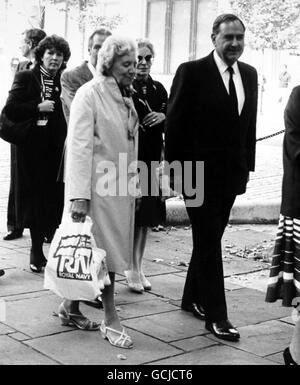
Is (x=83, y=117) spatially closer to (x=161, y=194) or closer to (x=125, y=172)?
(x=125, y=172)

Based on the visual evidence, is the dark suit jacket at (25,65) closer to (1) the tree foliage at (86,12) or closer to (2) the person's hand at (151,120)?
(2) the person's hand at (151,120)

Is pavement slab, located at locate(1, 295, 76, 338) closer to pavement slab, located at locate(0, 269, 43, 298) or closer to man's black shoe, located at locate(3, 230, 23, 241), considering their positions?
pavement slab, located at locate(0, 269, 43, 298)

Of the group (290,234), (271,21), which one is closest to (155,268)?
(290,234)

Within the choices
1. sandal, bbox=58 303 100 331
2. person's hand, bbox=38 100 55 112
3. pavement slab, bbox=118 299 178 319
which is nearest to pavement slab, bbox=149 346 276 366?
sandal, bbox=58 303 100 331

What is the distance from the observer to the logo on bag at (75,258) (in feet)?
15.2

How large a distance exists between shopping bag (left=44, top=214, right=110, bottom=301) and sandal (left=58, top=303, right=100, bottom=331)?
387mm

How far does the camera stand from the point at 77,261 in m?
4.64

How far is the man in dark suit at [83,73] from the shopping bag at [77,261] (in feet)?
5.08

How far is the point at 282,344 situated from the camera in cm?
493

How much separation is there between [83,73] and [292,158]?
2.23m

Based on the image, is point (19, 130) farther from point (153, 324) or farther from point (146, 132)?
point (153, 324)

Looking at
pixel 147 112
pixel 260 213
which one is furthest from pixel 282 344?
pixel 260 213

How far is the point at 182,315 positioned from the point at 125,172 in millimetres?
1263

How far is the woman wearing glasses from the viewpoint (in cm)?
600
